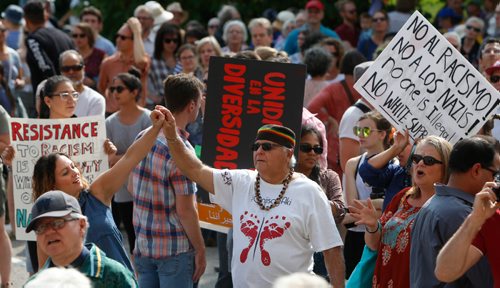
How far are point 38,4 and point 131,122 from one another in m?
4.34

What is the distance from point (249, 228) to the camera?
658 cm

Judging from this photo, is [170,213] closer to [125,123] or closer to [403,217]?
[403,217]

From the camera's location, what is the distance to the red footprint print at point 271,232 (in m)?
6.49

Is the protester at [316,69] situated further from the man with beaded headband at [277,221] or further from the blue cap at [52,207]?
the blue cap at [52,207]

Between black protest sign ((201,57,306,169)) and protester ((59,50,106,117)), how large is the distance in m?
2.44

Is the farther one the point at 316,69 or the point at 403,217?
the point at 316,69

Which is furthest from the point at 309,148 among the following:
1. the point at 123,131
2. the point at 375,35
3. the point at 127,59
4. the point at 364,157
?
the point at 375,35

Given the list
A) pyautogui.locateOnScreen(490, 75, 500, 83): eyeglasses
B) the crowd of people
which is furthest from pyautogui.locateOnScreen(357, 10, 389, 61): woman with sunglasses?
pyautogui.locateOnScreen(490, 75, 500, 83): eyeglasses

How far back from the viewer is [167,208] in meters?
7.69

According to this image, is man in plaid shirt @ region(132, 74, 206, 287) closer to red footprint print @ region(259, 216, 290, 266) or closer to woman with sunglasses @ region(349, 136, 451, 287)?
red footprint print @ region(259, 216, 290, 266)

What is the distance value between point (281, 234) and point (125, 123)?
4.24m

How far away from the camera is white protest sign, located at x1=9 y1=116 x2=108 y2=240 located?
8703mm

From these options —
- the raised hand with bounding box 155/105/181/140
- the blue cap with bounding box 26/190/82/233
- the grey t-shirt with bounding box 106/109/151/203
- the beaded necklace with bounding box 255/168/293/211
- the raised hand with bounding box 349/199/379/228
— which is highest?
the raised hand with bounding box 155/105/181/140

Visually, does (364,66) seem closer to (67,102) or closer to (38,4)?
(67,102)
